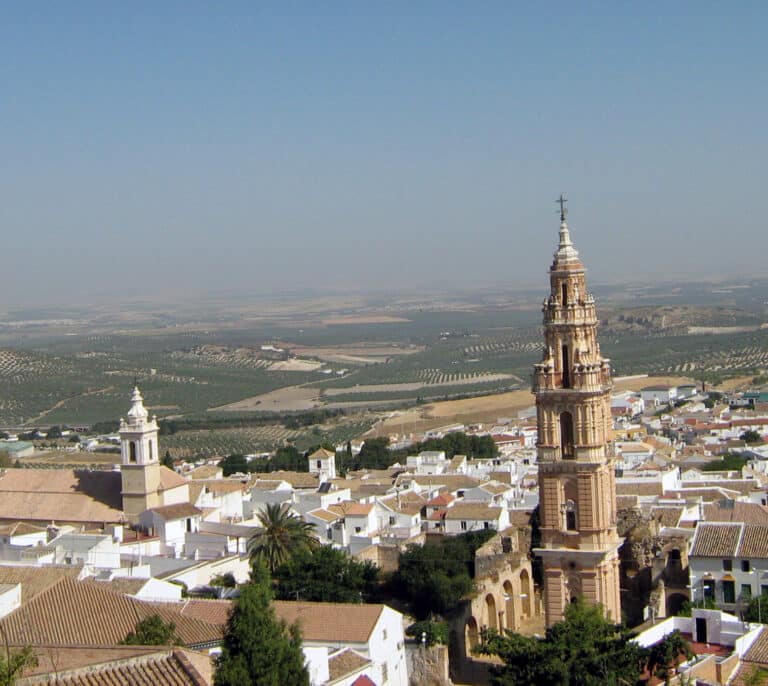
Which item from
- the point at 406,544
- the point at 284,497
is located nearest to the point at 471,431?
the point at 284,497

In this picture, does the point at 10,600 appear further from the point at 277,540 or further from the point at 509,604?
the point at 509,604

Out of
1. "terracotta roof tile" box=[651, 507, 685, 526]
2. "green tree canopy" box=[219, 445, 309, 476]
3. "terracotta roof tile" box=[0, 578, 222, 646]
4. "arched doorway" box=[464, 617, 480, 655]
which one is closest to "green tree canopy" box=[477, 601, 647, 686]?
"terracotta roof tile" box=[0, 578, 222, 646]

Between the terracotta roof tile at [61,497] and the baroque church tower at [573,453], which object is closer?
the baroque church tower at [573,453]

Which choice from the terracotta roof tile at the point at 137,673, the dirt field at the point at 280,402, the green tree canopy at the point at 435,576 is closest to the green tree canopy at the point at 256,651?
the terracotta roof tile at the point at 137,673

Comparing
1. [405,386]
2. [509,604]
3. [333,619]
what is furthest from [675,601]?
[405,386]

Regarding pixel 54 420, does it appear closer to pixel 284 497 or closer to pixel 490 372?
pixel 490 372

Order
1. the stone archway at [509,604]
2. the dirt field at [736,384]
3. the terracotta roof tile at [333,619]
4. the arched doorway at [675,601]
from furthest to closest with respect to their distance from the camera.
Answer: the dirt field at [736,384] < the stone archway at [509,604] < the arched doorway at [675,601] < the terracotta roof tile at [333,619]

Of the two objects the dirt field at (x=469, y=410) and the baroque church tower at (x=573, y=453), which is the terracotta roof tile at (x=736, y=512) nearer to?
the baroque church tower at (x=573, y=453)
